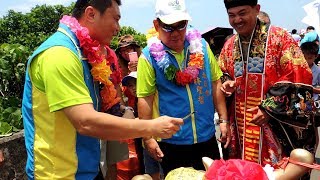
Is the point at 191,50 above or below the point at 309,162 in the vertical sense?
above

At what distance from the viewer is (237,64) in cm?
281

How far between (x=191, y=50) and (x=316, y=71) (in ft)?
6.99

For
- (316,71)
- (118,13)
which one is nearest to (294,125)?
(118,13)

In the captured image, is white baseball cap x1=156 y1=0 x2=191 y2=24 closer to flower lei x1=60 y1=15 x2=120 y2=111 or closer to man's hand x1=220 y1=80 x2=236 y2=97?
man's hand x1=220 y1=80 x2=236 y2=97

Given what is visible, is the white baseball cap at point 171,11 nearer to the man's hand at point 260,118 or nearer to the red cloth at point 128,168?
the man's hand at point 260,118

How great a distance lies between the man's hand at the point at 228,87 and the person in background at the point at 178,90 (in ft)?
0.47

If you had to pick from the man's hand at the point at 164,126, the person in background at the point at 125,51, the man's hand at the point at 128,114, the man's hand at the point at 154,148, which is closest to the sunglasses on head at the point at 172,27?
the man's hand at the point at 128,114

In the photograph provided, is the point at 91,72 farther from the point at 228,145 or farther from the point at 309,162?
the point at 228,145

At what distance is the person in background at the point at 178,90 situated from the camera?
112 inches

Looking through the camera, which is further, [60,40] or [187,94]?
[187,94]

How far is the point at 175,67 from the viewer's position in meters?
2.88

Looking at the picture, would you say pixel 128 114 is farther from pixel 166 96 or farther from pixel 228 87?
pixel 228 87

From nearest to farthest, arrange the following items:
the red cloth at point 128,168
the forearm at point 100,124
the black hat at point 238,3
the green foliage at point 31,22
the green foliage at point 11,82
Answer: the forearm at point 100,124 → the black hat at point 238,3 → the red cloth at point 128,168 → the green foliage at point 11,82 → the green foliage at point 31,22

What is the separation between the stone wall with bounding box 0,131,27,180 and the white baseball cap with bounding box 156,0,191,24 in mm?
1902
